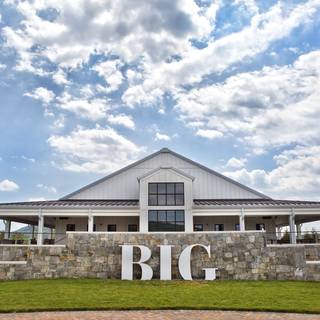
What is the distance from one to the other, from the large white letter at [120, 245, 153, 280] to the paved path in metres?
7.23

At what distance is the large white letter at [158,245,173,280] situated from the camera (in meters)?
18.0

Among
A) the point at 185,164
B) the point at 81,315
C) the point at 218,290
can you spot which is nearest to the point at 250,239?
the point at 218,290

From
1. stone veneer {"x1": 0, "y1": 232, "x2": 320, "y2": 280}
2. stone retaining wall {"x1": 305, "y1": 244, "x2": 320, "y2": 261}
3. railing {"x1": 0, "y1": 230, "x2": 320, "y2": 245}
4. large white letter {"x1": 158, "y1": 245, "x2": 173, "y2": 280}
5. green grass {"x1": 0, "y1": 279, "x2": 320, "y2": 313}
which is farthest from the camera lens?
railing {"x1": 0, "y1": 230, "x2": 320, "y2": 245}

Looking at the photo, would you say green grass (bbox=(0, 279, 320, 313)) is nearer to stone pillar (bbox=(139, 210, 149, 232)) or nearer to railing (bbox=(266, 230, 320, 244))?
railing (bbox=(266, 230, 320, 244))

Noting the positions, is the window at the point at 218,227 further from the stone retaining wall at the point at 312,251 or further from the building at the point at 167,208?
the stone retaining wall at the point at 312,251

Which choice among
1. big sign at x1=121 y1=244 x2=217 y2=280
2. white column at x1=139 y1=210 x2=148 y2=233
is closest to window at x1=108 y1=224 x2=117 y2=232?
white column at x1=139 y1=210 x2=148 y2=233

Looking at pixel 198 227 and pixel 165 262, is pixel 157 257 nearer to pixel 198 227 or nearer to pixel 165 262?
pixel 165 262

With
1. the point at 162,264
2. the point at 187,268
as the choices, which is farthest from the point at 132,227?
the point at 187,268

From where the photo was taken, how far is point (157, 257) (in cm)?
1869

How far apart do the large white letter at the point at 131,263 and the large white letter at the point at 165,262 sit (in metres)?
0.52

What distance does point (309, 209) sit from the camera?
Result: 3038 centimetres

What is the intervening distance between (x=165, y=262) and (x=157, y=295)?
481 cm

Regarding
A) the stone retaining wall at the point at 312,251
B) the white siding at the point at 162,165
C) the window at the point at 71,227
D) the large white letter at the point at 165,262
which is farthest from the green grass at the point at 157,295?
the white siding at the point at 162,165

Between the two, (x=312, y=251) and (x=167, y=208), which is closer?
(x=312, y=251)
